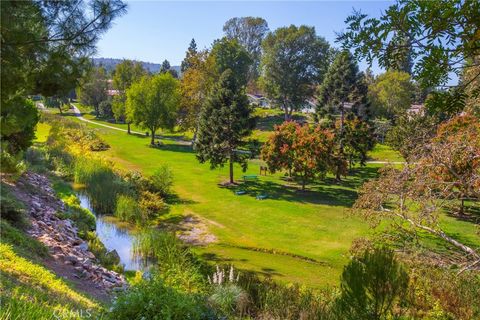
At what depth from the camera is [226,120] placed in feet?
91.2

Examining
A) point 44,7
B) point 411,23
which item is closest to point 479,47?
point 411,23

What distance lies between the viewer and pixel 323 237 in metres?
19.0

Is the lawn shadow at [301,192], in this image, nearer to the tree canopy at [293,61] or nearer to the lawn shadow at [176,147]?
the lawn shadow at [176,147]

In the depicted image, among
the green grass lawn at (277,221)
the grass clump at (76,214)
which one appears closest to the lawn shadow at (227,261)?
the green grass lawn at (277,221)

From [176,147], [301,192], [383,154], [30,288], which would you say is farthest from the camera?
[176,147]

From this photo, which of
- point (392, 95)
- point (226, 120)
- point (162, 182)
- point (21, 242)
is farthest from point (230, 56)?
point (21, 242)

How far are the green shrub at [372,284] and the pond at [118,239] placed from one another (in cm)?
964

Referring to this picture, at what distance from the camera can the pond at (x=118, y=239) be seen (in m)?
15.2

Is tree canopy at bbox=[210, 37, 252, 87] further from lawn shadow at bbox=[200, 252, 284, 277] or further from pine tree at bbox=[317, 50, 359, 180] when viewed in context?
lawn shadow at bbox=[200, 252, 284, 277]

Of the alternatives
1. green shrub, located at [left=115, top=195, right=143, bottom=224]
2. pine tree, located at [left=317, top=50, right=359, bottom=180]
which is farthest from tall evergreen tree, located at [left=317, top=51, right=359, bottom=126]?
green shrub, located at [left=115, top=195, right=143, bottom=224]

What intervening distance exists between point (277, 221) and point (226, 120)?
9446 mm

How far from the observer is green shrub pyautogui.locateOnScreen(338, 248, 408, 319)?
21.6ft

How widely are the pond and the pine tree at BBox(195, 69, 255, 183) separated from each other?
1004cm

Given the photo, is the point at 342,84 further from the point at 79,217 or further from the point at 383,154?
the point at 79,217
